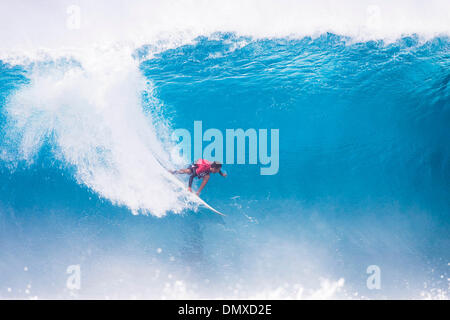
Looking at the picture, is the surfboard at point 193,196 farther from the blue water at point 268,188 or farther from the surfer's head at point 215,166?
the surfer's head at point 215,166

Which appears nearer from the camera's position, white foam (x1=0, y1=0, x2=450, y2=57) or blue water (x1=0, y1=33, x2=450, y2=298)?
blue water (x1=0, y1=33, x2=450, y2=298)

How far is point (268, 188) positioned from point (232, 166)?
2.83 feet

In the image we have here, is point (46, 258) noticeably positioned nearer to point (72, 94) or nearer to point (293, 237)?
point (72, 94)

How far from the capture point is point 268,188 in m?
6.29

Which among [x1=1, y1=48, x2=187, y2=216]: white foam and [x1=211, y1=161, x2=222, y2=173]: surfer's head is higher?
[x1=1, y1=48, x2=187, y2=216]: white foam

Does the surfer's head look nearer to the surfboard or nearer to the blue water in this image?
the surfboard

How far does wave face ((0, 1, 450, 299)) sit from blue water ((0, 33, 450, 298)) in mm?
27

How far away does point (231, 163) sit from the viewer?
6527mm

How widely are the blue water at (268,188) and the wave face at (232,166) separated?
3cm

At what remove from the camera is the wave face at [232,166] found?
5168mm

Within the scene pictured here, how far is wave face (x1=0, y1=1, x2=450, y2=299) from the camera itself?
17.0ft

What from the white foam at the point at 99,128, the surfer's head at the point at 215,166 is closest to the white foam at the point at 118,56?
the white foam at the point at 99,128

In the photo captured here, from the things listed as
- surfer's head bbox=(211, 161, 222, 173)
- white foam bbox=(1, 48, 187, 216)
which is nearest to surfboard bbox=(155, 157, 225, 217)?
white foam bbox=(1, 48, 187, 216)

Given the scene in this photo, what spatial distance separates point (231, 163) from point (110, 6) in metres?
5.20
